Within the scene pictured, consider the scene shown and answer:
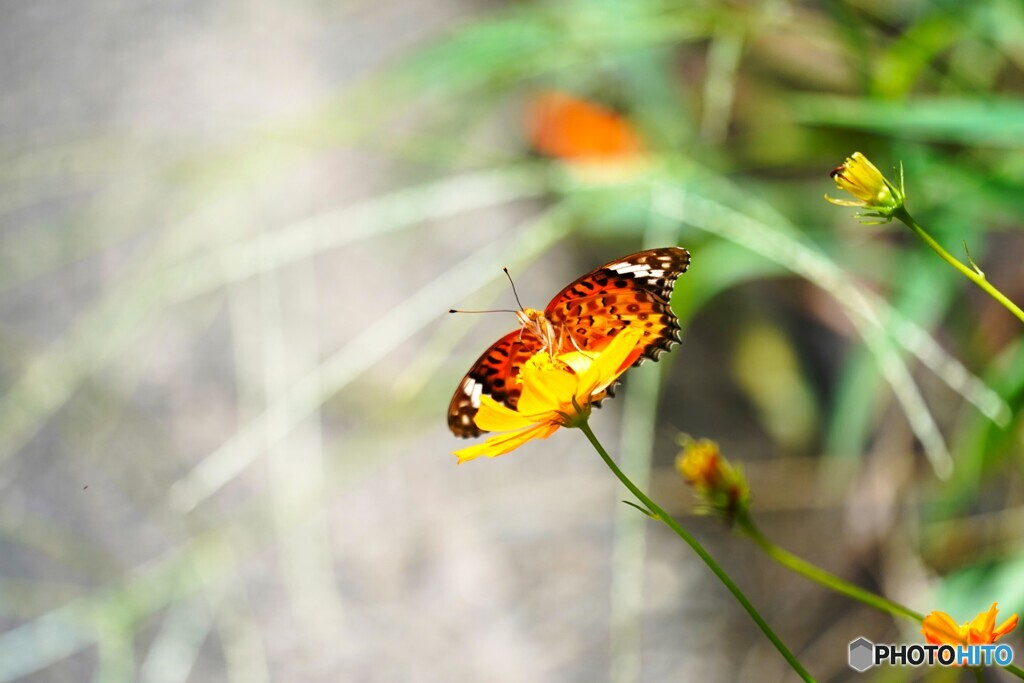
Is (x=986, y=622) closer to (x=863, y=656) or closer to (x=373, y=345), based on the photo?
(x=863, y=656)

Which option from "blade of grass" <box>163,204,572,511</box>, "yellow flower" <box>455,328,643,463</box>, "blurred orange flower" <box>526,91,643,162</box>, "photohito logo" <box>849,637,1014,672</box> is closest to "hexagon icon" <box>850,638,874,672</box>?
"photohito logo" <box>849,637,1014,672</box>

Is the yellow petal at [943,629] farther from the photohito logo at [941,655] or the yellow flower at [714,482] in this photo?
the yellow flower at [714,482]

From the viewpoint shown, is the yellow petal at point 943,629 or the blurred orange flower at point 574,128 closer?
the yellow petal at point 943,629

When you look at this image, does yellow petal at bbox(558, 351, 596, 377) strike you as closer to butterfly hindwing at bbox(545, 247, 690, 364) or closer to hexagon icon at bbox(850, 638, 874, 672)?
butterfly hindwing at bbox(545, 247, 690, 364)

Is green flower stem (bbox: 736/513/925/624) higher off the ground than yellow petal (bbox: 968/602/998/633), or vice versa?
yellow petal (bbox: 968/602/998/633)

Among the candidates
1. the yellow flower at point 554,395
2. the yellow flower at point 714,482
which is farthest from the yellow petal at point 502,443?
the yellow flower at point 714,482

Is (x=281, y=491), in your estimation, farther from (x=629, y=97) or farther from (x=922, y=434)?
(x=629, y=97)

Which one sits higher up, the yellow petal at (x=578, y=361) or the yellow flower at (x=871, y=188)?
the yellow flower at (x=871, y=188)

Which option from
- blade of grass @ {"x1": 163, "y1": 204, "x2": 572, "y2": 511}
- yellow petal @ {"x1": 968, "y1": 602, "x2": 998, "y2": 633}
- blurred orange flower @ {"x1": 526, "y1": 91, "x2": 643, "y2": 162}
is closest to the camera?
yellow petal @ {"x1": 968, "y1": 602, "x2": 998, "y2": 633}
